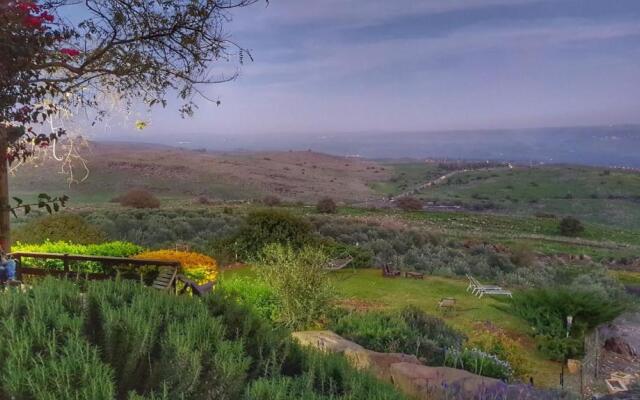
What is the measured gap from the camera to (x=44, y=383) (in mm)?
2191

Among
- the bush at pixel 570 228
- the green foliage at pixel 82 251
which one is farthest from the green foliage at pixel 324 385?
the bush at pixel 570 228

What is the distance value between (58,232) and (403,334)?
9807mm

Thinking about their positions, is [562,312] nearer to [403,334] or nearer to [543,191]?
[403,334]

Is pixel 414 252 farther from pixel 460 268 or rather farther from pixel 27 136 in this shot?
pixel 27 136

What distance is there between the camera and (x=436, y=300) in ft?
38.8

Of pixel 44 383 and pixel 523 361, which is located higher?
pixel 44 383

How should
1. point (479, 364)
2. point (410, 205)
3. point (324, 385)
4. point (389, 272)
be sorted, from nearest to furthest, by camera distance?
point (324, 385)
point (479, 364)
point (389, 272)
point (410, 205)

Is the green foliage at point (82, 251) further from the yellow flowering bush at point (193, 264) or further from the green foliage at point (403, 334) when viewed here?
the green foliage at point (403, 334)

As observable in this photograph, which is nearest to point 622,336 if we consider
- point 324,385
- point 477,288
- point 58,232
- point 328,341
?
point 477,288

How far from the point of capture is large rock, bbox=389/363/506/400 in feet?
12.2

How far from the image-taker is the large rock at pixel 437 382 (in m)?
3.72

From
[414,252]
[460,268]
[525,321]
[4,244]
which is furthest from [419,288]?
[4,244]

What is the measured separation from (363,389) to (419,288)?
35.0ft

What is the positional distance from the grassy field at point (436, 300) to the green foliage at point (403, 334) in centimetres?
144
